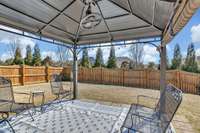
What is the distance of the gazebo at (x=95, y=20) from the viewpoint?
3279 mm

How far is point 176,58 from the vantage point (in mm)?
13711

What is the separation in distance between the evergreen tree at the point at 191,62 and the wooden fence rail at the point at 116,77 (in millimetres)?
2156

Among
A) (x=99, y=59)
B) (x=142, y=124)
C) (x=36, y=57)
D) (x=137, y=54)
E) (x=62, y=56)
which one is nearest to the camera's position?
(x=142, y=124)

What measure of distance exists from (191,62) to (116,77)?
5437 millimetres

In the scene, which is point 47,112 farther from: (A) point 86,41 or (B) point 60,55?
(B) point 60,55

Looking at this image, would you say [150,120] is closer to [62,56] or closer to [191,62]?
[191,62]

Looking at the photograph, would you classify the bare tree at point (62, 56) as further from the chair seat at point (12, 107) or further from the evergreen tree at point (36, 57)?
the chair seat at point (12, 107)

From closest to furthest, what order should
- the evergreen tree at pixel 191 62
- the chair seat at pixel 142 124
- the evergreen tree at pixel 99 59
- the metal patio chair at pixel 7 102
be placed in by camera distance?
A: the chair seat at pixel 142 124, the metal patio chair at pixel 7 102, the evergreen tree at pixel 191 62, the evergreen tree at pixel 99 59

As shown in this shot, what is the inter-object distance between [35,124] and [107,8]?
2.98 m

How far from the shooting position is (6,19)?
12.5ft

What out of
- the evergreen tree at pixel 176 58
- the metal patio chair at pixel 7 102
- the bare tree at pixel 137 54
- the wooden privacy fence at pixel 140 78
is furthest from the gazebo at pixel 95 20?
the bare tree at pixel 137 54

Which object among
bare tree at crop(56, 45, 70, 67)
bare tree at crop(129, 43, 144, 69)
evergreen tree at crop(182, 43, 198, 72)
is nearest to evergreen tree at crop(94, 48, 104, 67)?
bare tree at crop(129, 43, 144, 69)

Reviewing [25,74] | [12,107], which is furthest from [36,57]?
[12,107]

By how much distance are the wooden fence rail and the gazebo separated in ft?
19.2
